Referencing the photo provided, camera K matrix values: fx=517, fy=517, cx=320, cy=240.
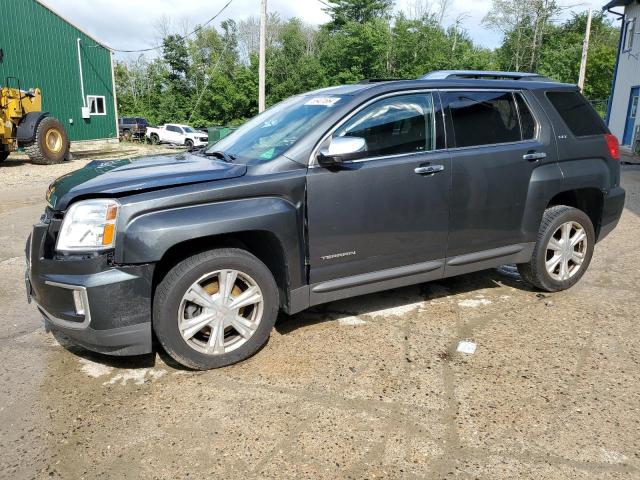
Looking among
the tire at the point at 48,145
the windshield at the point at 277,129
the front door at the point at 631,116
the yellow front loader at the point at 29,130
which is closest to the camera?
the windshield at the point at 277,129

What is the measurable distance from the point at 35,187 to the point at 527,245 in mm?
10883

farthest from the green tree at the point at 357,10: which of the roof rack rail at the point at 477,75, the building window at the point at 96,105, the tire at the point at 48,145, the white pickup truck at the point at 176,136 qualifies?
the roof rack rail at the point at 477,75

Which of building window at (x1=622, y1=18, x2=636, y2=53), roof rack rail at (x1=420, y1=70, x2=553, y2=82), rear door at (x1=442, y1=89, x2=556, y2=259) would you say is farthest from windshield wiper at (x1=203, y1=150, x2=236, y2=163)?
building window at (x1=622, y1=18, x2=636, y2=53)

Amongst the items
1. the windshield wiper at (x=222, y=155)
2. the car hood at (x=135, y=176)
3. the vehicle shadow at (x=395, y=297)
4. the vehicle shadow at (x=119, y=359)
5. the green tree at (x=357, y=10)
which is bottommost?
the vehicle shadow at (x=119, y=359)

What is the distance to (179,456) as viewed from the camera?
2520mm

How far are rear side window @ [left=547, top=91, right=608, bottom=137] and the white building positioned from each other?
18.8 m

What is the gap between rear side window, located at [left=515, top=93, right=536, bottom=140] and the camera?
14.0ft

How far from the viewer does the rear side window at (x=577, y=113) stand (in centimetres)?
448

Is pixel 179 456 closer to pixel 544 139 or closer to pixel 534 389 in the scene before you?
pixel 534 389

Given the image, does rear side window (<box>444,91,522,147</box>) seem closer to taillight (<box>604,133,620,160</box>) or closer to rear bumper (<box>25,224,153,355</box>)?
taillight (<box>604,133,620,160</box>)

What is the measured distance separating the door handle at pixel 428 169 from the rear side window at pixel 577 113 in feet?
4.87

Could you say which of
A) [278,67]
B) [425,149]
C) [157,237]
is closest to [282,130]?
[425,149]

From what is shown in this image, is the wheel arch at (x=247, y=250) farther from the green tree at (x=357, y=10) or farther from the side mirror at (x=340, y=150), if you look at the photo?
the green tree at (x=357, y=10)

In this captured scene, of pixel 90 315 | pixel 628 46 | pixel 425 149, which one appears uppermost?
pixel 628 46
